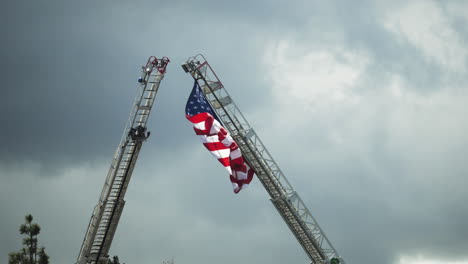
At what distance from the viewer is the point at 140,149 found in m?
59.2

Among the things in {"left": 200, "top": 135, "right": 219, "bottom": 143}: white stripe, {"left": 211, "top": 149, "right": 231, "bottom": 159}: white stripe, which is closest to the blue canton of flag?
{"left": 200, "top": 135, "right": 219, "bottom": 143}: white stripe

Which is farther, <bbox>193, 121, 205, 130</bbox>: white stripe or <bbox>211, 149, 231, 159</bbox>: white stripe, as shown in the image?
<bbox>193, 121, 205, 130</bbox>: white stripe

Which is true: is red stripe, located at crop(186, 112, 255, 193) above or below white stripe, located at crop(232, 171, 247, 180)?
above

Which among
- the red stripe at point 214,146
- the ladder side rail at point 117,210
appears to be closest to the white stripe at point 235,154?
the red stripe at point 214,146

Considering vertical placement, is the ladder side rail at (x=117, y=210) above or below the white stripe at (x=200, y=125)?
below

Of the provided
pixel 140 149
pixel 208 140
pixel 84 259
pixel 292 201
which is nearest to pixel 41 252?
pixel 84 259

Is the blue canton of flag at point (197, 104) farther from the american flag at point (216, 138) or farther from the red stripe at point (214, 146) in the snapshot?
the red stripe at point (214, 146)

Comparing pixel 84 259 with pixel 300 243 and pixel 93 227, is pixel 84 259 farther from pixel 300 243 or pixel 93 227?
pixel 300 243

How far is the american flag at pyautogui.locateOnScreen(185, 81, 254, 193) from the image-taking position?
60.5m

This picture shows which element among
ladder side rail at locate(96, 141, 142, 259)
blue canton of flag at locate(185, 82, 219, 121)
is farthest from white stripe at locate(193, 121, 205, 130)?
ladder side rail at locate(96, 141, 142, 259)

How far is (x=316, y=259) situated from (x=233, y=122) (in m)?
15.9

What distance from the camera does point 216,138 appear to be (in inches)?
2395

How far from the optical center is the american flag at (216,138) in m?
60.5

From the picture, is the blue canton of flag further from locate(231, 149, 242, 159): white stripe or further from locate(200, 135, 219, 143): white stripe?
locate(231, 149, 242, 159): white stripe
